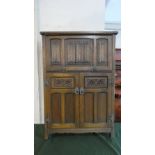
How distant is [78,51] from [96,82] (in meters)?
0.44

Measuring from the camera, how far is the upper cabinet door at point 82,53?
99.0 inches

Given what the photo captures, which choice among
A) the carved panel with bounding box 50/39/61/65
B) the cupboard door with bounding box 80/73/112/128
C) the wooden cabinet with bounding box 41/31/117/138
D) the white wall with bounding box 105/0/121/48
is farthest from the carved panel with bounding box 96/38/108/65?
the white wall with bounding box 105/0/121/48

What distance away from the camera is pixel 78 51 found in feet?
8.32

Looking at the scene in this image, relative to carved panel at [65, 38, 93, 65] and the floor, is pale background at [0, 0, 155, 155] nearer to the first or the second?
the floor

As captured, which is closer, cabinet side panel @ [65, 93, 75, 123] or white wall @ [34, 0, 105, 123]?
cabinet side panel @ [65, 93, 75, 123]

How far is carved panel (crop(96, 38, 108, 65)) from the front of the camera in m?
2.52

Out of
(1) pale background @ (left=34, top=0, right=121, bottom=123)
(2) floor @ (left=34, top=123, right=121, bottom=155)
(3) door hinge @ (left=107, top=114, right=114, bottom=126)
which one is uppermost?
(1) pale background @ (left=34, top=0, right=121, bottom=123)

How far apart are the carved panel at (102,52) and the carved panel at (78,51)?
0.28ft

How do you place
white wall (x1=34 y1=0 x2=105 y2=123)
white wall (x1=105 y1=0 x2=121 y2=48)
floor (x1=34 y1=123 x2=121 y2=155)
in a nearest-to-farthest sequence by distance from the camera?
floor (x1=34 y1=123 x2=121 y2=155)
white wall (x1=34 y1=0 x2=105 y2=123)
white wall (x1=105 y1=0 x2=121 y2=48)

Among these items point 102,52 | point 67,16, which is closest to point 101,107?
point 102,52

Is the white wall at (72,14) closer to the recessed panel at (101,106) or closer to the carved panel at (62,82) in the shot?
the carved panel at (62,82)

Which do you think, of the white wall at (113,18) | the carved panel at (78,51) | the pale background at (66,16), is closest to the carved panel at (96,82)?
the carved panel at (78,51)
